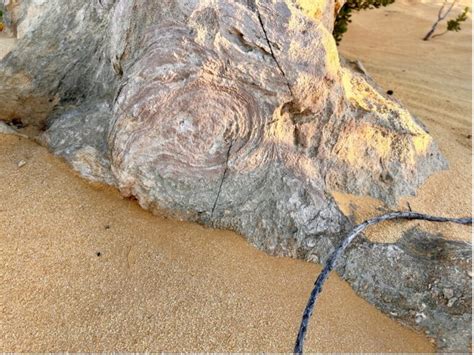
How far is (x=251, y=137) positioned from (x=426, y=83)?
11.7ft

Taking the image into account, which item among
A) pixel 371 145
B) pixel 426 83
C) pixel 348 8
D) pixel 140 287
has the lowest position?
pixel 140 287

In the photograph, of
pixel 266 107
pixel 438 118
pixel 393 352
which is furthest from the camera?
pixel 438 118

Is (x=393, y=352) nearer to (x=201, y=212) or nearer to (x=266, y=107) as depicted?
(x=201, y=212)

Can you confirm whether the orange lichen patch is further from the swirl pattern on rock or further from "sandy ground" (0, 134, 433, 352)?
"sandy ground" (0, 134, 433, 352)

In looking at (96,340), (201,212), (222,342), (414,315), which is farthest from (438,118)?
(96,340)

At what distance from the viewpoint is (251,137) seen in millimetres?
2096

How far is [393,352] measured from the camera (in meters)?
1.89

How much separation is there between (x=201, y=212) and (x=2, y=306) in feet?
3.22

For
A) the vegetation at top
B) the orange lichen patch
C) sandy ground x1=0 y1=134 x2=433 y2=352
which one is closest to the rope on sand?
sandy ground x1=0 y1=134 x2=433 y2=352

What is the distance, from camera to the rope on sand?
1.70 metres

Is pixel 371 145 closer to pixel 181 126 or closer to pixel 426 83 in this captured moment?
pixel 181 126

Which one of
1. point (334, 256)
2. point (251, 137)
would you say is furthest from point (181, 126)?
point (334, 256)

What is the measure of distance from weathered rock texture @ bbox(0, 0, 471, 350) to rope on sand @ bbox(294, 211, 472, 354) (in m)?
0.13

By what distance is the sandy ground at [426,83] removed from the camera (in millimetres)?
2495
